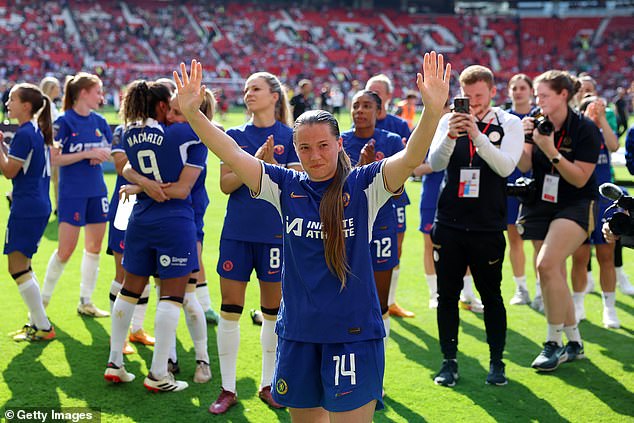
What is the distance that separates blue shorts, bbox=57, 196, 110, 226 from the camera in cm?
665

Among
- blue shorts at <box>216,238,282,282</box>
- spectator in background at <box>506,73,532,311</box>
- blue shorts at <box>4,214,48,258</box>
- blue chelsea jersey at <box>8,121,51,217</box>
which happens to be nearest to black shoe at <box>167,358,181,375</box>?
blue shorts at <box>216,238,282,282</box>

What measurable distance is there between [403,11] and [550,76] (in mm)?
55058

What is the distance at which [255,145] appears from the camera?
4.84 metres

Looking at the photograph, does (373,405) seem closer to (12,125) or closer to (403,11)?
(12,125)

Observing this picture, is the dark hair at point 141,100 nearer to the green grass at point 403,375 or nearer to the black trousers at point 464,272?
the green grass at point 403,375

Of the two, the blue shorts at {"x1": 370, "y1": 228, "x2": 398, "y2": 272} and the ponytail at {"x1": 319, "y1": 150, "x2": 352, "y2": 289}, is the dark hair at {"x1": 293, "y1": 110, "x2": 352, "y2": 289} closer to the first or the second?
the ponytail at {"x1": 319, "y1": 150, "x2": 352, "y2": 289}

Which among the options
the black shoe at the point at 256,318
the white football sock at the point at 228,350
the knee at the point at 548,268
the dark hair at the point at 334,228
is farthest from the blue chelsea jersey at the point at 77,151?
the dark hair at the point at 334,228

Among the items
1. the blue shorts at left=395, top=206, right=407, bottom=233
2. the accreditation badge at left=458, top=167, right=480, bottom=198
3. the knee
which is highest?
the accreditation badge at left=458, top=167, right=480, bottom=198

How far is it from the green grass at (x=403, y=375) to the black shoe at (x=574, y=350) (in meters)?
0.07

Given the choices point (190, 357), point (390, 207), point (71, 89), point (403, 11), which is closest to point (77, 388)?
point (190, 357)

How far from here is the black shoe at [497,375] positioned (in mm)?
5184

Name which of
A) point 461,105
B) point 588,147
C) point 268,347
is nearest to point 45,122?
point 268,347

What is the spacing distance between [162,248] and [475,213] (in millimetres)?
2130

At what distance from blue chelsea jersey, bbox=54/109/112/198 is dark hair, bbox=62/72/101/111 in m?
0.09
